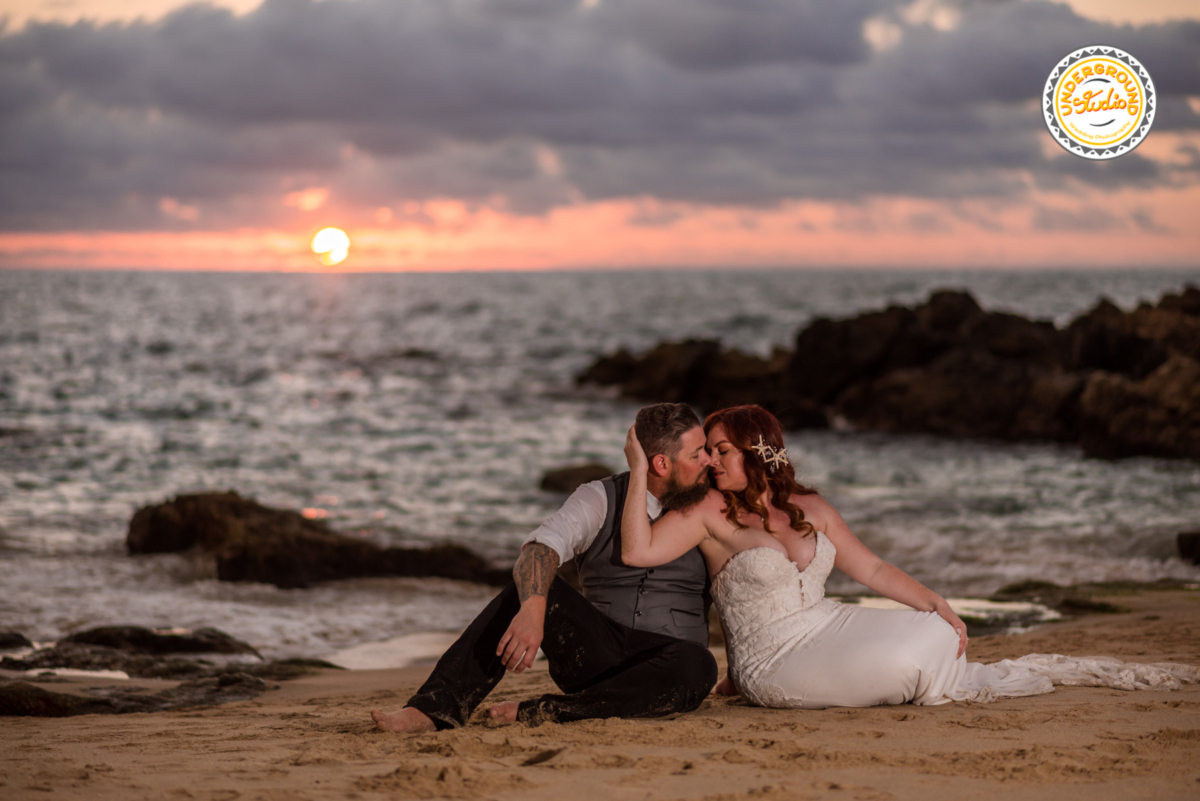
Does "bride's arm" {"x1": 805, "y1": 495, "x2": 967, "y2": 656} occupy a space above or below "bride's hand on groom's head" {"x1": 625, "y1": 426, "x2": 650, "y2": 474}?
below

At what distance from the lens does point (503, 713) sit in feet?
14.5

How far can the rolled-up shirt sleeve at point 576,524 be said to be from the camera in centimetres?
444

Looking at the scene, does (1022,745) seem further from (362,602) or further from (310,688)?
(362,602)

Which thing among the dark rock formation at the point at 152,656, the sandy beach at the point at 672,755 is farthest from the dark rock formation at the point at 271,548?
the sandy beach at the point at 672,755

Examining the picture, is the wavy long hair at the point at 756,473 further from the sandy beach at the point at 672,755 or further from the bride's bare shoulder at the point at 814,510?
the sandy beach at the point at 672,755

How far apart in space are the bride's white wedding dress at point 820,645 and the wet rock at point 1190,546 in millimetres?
7145

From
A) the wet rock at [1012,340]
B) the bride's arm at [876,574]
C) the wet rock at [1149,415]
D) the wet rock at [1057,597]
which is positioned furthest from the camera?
the wet rock at [1012,340]

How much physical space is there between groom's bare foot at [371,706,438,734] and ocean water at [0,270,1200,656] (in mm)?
4336

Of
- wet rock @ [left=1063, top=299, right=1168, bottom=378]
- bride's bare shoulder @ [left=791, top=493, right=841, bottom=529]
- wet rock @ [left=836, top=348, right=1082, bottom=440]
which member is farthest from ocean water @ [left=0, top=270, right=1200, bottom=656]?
bride's bare shoulder @ [left=791, top=493, right=841, bottom=529]

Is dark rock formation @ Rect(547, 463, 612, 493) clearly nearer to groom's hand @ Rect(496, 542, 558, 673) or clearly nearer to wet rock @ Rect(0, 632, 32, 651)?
wet rock @ Rect(0, 632, 32, 651)

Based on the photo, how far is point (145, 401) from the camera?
26.3 meters

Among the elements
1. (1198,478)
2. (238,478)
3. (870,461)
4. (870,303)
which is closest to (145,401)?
(238,478)

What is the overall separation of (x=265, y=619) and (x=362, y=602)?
41.6 inches

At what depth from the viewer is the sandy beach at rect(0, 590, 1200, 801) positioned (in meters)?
3.33
